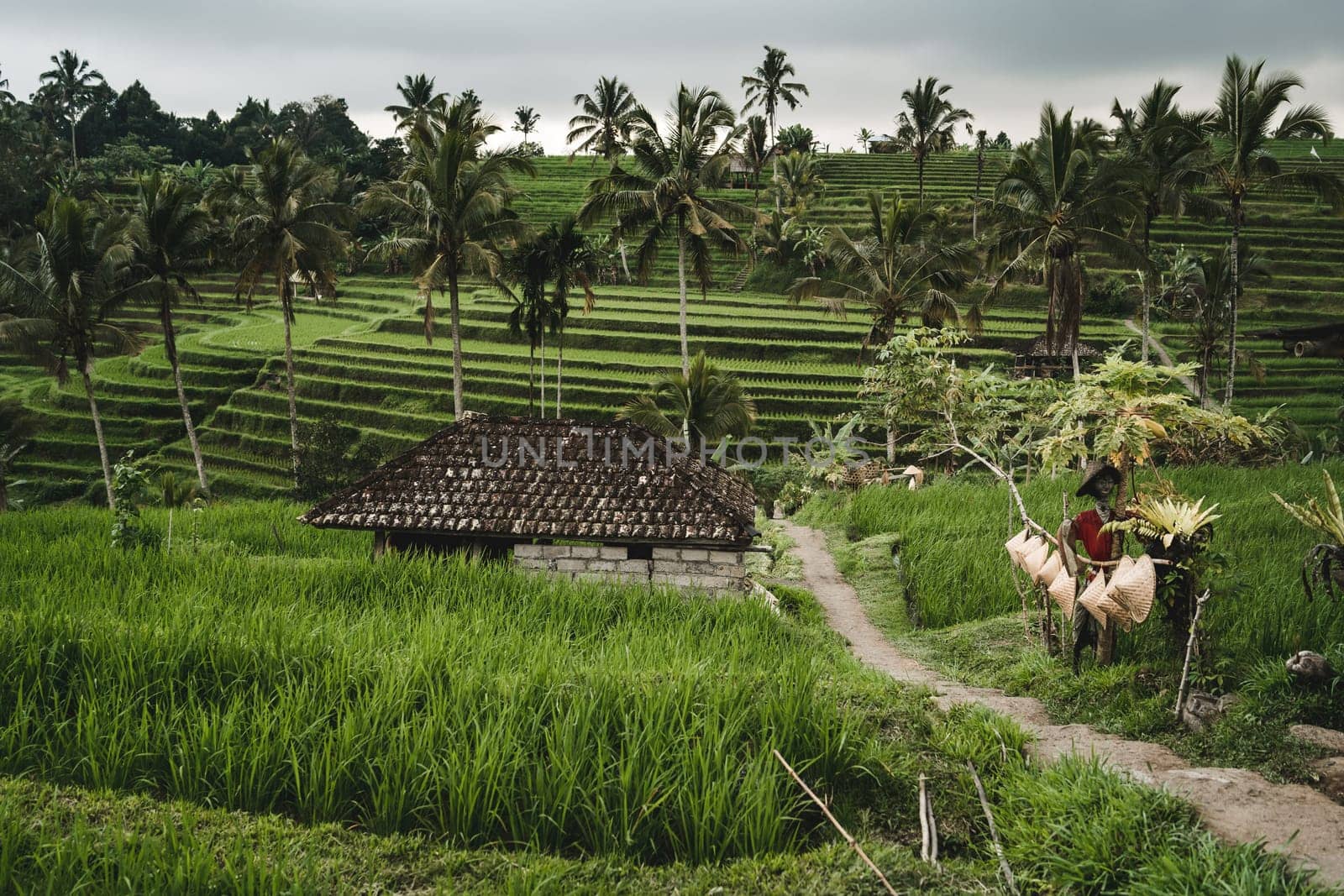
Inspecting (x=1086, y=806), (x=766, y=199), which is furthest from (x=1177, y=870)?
(x=766, y=199)

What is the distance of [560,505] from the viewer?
31.0 feet

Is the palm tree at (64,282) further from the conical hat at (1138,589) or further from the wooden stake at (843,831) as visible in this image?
the conical hat at (1138,589)

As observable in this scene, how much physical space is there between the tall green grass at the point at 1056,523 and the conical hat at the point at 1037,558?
1018 millimetres

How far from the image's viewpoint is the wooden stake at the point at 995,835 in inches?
157

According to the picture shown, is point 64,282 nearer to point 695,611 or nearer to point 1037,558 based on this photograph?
point 695,611

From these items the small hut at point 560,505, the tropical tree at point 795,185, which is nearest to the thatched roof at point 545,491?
the small hut at point 560,505

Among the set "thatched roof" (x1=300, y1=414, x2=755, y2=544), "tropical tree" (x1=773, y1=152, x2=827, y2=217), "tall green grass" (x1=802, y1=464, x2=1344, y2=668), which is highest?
"tropical tree" (x1=773, y1=152, x2=827, y2=217)

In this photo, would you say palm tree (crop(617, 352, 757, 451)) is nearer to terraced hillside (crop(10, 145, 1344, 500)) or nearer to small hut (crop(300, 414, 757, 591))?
terraced hillside (crop(10, 145, 1344, 500))

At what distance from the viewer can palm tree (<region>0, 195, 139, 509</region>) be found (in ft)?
60.4

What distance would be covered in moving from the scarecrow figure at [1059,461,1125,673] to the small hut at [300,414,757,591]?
3.44m

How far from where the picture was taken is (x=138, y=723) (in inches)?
199

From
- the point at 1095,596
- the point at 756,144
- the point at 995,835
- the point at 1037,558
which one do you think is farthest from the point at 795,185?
the point at 995,835

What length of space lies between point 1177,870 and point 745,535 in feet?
18.2

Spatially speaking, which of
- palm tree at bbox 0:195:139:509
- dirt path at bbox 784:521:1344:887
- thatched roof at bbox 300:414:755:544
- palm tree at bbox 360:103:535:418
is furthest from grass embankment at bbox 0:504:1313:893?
palm tree at bbox 0:195:139:509
